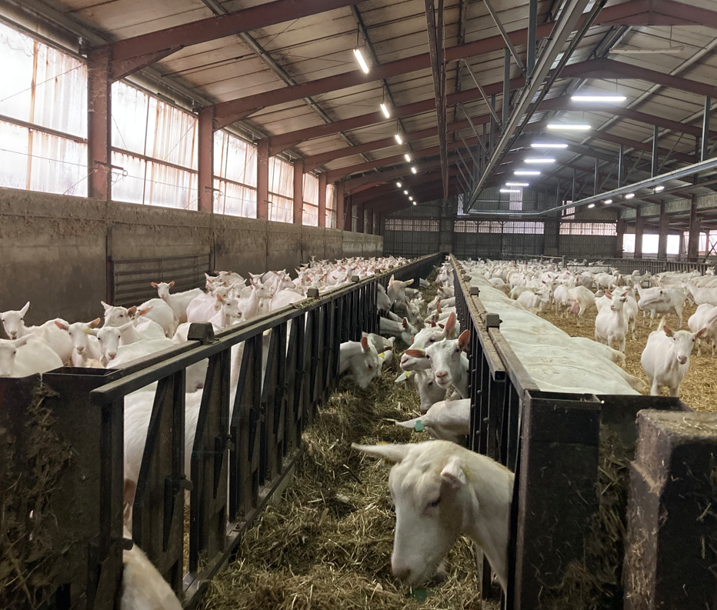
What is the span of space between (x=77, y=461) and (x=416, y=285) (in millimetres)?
20978

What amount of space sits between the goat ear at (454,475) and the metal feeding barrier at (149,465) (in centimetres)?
122

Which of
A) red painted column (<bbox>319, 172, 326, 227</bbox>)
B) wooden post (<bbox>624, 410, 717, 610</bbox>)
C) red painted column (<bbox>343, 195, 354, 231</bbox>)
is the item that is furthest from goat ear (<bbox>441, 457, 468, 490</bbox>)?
red painted column (<bbox>343, 195, 354, 231</bbox>)

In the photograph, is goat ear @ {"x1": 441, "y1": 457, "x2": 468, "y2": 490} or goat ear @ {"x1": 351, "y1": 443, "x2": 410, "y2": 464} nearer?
goat ear @ {"x1": 441, "y1": 457, "x2": 468, "y2": 490}

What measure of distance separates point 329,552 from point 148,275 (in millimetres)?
9332

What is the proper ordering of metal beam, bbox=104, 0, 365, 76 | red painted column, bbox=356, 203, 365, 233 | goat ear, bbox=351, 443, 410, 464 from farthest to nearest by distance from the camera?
1. red painted column, bbox=356, 203, 365, 233
2. metal beam, bbox=104, 0, 365, 76
3. goat ear, bbox=351, 443, 410, 464

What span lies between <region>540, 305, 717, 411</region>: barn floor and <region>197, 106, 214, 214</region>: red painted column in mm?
10625

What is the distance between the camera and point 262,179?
20.3m

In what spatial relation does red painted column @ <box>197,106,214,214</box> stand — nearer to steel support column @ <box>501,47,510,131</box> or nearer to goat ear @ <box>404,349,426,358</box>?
steel support column @ <box>501,47,510,131</box>

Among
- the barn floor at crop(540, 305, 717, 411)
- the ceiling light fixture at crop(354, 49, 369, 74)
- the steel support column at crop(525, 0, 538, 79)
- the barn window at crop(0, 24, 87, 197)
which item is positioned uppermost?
the ceiling light fixture at crop(354, 49, 369, 74)

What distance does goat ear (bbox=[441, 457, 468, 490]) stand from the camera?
6.82 feet

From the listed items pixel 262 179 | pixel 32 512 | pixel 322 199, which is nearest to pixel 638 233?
pixel 322 199

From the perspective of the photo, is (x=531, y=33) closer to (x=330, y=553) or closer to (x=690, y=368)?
(x=690, y=368)

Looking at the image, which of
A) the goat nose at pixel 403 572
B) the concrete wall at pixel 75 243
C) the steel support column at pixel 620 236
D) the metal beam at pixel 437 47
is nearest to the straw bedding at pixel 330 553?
the goat nose at pixel 403 572

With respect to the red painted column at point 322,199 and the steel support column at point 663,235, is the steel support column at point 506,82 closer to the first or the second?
the red painted column at point 322,199
